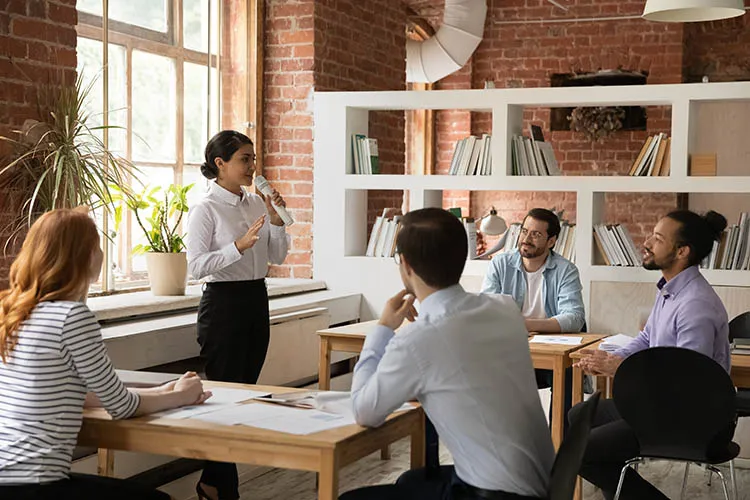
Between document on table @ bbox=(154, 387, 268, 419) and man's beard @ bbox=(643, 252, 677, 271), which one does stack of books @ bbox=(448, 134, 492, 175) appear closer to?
man's beard @ bbox=(643, 252, 677, 271)

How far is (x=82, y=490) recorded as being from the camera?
263 centimetres

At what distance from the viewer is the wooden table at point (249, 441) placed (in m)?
2.44

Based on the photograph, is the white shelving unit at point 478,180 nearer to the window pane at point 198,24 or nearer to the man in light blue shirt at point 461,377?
the window pane at point 198,24

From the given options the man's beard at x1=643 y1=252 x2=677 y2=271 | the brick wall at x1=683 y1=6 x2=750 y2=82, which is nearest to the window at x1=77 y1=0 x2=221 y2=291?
the man's beard at x1=643 y1=252 x2=677 y2=271

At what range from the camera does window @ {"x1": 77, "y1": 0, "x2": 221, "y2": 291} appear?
5219 millimetres

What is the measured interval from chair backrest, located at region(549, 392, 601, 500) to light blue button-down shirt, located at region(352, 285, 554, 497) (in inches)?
2.0

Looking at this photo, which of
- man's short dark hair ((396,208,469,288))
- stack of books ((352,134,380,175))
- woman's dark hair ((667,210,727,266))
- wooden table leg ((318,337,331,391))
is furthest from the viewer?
stack of books ((352,134,380,175))

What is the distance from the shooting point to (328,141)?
6.34 meters

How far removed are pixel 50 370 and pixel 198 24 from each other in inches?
154

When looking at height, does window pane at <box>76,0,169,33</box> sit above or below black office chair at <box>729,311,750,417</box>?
above

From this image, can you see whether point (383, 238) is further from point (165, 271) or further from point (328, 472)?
point (328, 472)

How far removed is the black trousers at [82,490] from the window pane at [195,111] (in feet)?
11.3

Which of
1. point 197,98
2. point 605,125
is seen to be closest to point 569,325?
point 197,98

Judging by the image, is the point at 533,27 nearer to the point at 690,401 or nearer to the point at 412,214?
the point at 690,401
